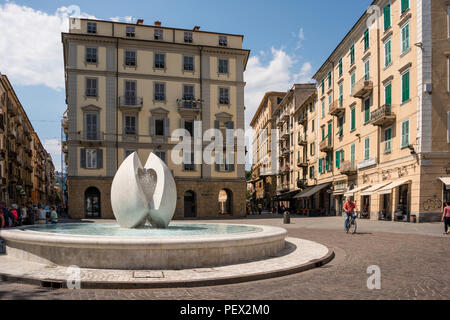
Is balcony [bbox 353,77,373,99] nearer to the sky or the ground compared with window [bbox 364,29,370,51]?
nearer to the ground

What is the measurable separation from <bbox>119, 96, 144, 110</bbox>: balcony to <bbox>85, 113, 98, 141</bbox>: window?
8.38 ft

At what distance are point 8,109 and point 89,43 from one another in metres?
15.3

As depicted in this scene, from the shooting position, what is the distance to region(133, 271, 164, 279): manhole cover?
23.0 feet

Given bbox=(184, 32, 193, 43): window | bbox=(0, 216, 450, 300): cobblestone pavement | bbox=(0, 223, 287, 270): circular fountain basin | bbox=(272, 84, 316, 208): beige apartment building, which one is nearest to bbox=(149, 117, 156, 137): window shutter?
bbox=(184, 32, 193, 43): window

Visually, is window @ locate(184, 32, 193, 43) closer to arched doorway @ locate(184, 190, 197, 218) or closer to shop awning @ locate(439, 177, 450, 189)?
arched doorway @ locate(184, 190, 197, 218)

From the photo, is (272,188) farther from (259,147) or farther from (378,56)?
(378,56)

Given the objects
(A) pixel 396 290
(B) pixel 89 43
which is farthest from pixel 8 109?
(A) pixel 396 290

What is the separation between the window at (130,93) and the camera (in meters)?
33.8

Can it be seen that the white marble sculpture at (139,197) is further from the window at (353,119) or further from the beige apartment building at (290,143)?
the beige apartment building at (290,143)

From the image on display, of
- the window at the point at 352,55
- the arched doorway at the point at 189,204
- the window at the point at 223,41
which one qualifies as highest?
the window at the point at 223,41

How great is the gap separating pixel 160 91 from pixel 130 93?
2.75 metres

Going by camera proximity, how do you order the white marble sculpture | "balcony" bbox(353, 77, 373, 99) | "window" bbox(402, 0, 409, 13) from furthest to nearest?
"balcony" bbox(353, 77, 373, 99) < "window" bbox(402, 0, 409, 13) < the white marble sculpture

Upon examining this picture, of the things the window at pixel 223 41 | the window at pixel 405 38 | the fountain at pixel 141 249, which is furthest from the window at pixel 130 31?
the fountain at pixel 141 249

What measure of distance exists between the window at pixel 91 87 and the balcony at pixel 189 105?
749cm
